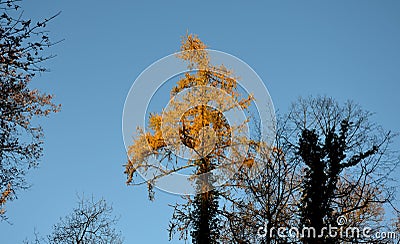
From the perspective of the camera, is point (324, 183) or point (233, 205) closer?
Answer: point (324, 183)

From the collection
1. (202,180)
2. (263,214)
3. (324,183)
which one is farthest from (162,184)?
(324,183)

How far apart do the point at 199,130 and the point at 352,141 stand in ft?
15.0

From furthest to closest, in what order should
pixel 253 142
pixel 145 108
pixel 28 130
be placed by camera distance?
1. pixel 145 108
2. pixel 253 142
3. pixel 28 130

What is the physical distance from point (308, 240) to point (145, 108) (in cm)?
Result: 712

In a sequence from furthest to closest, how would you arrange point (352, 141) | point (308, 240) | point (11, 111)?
point (352, 141) → point (308, 240) → point (11, 111)

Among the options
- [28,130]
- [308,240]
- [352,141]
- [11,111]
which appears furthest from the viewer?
[352,141]

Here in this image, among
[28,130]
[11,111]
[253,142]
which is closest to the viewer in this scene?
[11,111]

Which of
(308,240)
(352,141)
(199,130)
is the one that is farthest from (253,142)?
(308,240)

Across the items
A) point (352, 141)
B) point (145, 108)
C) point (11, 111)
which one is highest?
point (145, 108)

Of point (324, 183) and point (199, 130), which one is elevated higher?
point (199, 130)

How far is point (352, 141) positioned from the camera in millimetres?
13883

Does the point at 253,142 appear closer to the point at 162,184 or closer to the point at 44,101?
the point at 162,184

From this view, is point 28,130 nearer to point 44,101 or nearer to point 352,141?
point 44,101

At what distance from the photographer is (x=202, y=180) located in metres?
15.3
